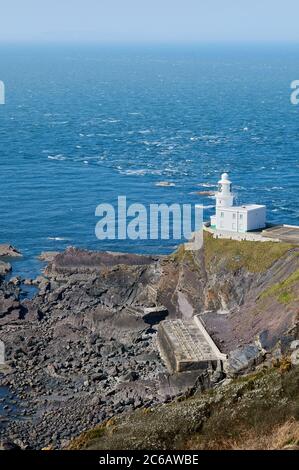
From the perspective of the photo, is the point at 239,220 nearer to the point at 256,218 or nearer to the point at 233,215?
the point at 233,215

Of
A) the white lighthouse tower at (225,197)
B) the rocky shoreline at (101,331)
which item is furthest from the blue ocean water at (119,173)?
the white lighthouse tower at (225,197)

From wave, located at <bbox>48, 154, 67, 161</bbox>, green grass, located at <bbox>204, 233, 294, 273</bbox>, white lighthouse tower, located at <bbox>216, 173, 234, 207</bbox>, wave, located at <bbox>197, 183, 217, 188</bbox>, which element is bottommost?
wave, located at <bbox>48, 154, 67, 161</bbox>

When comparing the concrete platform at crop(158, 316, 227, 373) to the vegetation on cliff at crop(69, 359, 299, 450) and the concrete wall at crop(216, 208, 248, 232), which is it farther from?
the vegetation on cliff at crop(69, 359, 299, 450)

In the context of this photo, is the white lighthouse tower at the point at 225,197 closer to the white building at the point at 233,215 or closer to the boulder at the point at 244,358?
the white building at the point at 233,215

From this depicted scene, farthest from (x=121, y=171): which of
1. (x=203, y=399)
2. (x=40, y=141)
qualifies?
(x=203, y=399)

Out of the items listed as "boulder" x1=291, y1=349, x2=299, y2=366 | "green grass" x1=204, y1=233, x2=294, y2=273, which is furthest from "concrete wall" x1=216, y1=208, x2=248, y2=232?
"boulder" x1=291, y1=349, x2=299, y2=366

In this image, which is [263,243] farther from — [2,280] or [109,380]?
[2,280]
